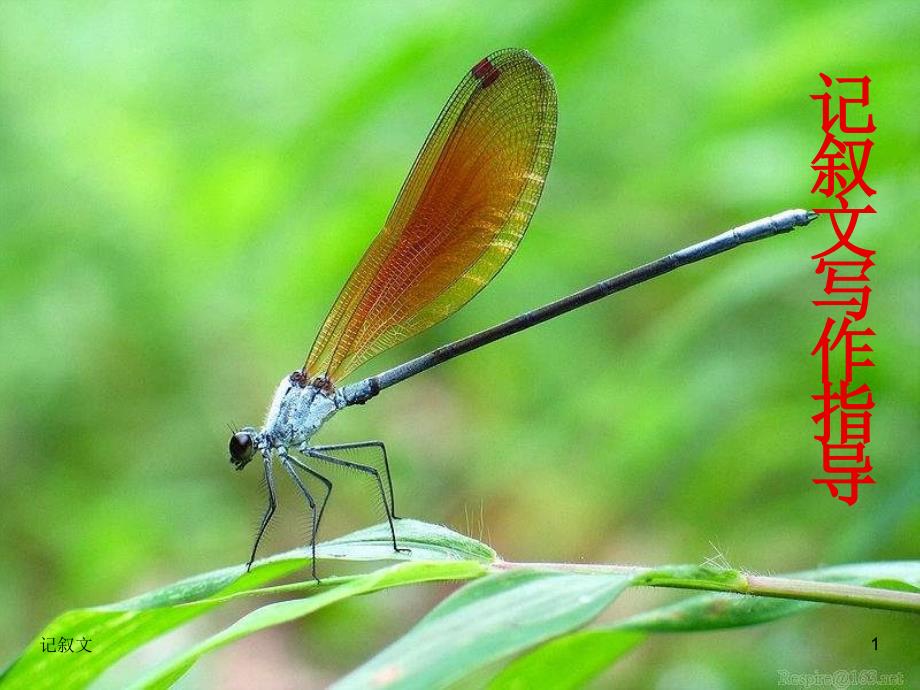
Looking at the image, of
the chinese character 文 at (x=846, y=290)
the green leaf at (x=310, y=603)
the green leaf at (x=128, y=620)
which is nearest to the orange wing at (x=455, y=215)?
the chinese character 文 at (x=846, y=290)

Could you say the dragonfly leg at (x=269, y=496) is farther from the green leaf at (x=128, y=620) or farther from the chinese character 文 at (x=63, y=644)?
the chinese character 文 at (x=63, y=644)

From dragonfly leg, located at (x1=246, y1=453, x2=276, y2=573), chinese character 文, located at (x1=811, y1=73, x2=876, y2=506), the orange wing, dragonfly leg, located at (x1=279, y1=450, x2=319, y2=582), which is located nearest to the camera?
dragonfly leg, located at (x1=279, y1=450, x2=319, y2=582)

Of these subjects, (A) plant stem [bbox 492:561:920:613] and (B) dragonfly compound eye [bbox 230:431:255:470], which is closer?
(A) plant stem [bbox 492:561:920:613]

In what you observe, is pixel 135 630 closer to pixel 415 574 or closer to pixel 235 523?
pixel 415 574

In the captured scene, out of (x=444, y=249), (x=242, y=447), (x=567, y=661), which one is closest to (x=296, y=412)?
(x=242, y=447)

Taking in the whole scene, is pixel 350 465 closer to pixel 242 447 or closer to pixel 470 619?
pixel 242 447

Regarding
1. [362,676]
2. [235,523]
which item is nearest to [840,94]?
[362,676]

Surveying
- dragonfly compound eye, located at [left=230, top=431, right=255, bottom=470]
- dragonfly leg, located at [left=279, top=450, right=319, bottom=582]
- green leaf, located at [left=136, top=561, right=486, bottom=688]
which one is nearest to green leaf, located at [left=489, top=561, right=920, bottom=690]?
green leaf, located at [left=136, top=561, right=486, bottom=688]

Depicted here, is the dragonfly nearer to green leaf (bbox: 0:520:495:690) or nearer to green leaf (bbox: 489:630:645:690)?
green leaf (bbox: 0:520:495:690)
